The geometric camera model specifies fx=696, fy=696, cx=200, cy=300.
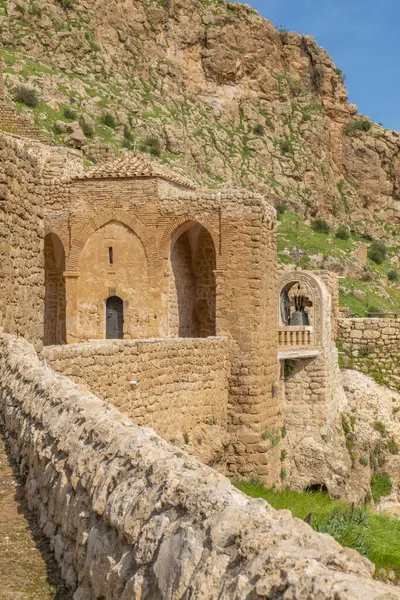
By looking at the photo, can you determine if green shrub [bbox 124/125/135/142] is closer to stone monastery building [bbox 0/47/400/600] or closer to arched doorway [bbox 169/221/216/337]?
stone monastery building [bbox 0/47/400/600]

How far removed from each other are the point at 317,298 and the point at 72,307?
6495 mm

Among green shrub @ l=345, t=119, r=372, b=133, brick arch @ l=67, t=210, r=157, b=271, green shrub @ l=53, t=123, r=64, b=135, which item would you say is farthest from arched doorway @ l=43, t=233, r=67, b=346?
green shrub @ l=345, t=119, r=372, b=133

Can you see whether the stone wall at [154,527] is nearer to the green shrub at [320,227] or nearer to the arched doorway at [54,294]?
the arched doorway at [54,294]

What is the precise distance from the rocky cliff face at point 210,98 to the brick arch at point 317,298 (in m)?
24.2

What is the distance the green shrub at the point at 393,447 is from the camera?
18875 mm

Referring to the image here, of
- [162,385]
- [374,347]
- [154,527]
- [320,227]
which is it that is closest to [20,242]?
[162,385]

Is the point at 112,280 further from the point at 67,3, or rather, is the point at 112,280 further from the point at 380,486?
the point at 67,3

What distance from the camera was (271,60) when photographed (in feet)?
210

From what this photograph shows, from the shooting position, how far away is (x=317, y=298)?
18.7 metres

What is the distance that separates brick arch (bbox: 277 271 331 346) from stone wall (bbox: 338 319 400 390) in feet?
7.60

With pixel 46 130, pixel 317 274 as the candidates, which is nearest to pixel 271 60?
pixel 46 130

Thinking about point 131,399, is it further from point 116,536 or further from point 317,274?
point 317,274

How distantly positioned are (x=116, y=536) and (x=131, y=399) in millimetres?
7823

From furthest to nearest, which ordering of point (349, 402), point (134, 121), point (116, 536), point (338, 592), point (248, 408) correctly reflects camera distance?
point (134, 121), point (349, 402), point (248, 408), point (116, 536), point (338, 592)
